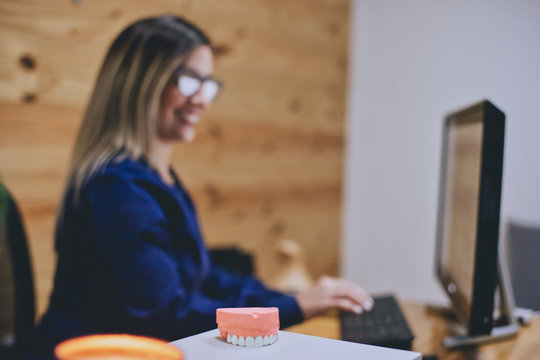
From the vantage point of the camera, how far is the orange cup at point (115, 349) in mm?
314

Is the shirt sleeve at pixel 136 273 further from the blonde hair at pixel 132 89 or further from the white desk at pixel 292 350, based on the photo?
the white desk at pixel 292 350

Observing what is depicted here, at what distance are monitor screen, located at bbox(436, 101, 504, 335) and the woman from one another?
224 mm

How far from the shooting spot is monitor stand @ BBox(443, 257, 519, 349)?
0.94 metres

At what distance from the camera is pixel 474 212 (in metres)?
0.82

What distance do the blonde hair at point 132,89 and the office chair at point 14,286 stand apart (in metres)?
0.13

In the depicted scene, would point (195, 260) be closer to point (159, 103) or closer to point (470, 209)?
point (159, 103)

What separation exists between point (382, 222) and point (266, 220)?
0.76m

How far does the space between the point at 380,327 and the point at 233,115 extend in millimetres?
1424

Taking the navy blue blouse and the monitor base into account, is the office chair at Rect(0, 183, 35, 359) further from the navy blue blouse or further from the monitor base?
the monitor base

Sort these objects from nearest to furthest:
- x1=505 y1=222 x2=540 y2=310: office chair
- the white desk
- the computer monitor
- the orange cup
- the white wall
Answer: the orange cup → the white desk → the computer monitor → x1=505 y1=222 x2=540 y2=310: office chair → the white wall

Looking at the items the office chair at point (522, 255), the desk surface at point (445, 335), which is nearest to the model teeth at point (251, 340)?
the desk surface at point (445, 335)

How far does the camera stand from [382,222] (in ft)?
9.20

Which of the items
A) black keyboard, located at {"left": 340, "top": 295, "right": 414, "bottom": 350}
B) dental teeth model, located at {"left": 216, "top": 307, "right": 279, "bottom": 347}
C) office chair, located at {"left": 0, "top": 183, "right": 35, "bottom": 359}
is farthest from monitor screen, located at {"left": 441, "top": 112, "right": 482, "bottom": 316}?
office chair, located at {"left": 0, "top": 183, "right": 35, "bottom": 359}

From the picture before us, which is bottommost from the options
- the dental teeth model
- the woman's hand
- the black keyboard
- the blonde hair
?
the black keyboard
